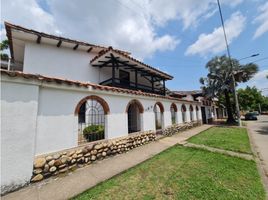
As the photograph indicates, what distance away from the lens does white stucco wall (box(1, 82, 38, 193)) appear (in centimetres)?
407

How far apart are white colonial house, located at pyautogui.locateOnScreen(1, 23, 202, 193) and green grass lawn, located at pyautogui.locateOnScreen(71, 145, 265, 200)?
220 centimetres

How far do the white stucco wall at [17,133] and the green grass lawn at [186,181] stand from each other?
78.5 inches

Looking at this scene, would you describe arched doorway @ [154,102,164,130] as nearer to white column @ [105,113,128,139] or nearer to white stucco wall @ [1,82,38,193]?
white column @ [105,113,128,139]

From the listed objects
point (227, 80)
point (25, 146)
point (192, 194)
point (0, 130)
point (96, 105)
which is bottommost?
point (192, 194)

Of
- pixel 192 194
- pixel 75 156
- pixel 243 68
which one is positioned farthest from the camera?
→ pixel 243 68

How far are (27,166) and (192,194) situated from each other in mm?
4743

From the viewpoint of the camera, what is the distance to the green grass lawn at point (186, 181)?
378 cm

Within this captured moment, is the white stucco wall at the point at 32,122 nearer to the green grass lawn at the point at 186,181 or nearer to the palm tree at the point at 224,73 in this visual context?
the green grass lawn at the point at 186,181

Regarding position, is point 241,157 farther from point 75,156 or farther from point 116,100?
point 75,156

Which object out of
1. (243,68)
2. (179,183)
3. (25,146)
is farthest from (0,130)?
(243,68)

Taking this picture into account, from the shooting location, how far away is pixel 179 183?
4340mm

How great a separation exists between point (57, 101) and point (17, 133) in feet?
5.16

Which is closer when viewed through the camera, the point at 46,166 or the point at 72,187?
the point at 72,187

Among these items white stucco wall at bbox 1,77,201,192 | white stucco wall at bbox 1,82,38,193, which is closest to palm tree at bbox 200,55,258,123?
white stucco wall at bbox 1,77,201,192
